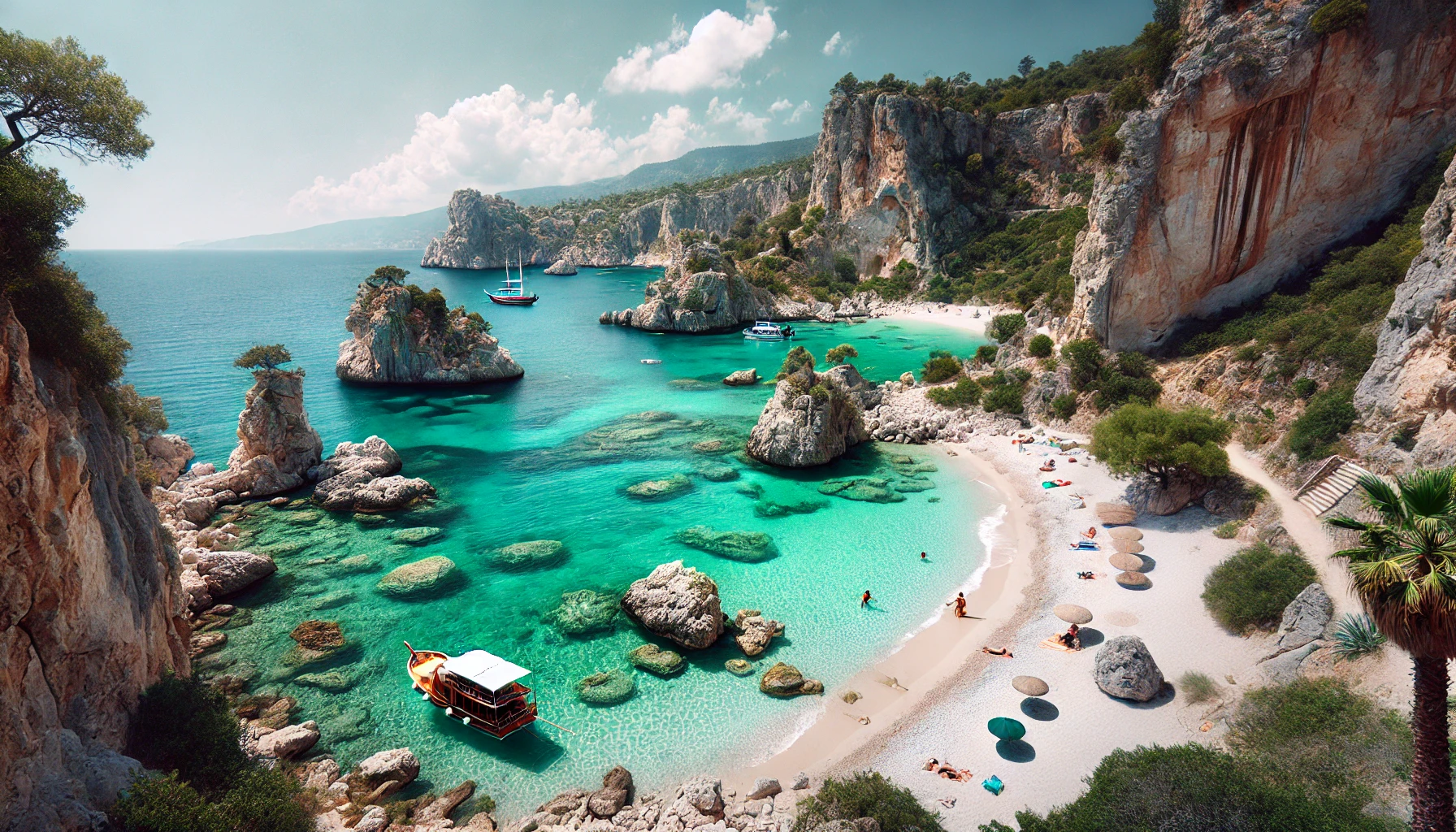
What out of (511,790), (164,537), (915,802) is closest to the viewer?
(915,802)

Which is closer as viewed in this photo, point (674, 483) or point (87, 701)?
point (87, 701)

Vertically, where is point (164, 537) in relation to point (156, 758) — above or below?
above

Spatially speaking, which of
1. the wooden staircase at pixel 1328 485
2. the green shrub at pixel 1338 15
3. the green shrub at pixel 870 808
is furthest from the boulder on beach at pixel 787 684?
the green shrub at pixel 1338 15

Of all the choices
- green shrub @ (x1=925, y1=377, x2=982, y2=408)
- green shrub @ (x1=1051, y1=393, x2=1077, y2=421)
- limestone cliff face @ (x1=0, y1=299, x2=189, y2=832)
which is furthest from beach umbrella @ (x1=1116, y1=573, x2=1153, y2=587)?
limestone cliff face @ (x1=0, y1=299, x2=189, y2=832)

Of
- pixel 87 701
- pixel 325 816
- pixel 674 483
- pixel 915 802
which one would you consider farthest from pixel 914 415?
pixel 87 701

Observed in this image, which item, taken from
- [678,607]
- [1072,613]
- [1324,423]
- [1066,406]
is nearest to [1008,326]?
[1066,406]

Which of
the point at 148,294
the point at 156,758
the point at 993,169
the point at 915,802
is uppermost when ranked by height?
the point at 993,169

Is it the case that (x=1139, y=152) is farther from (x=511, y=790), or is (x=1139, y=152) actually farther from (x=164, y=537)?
(x=164, y=537)
